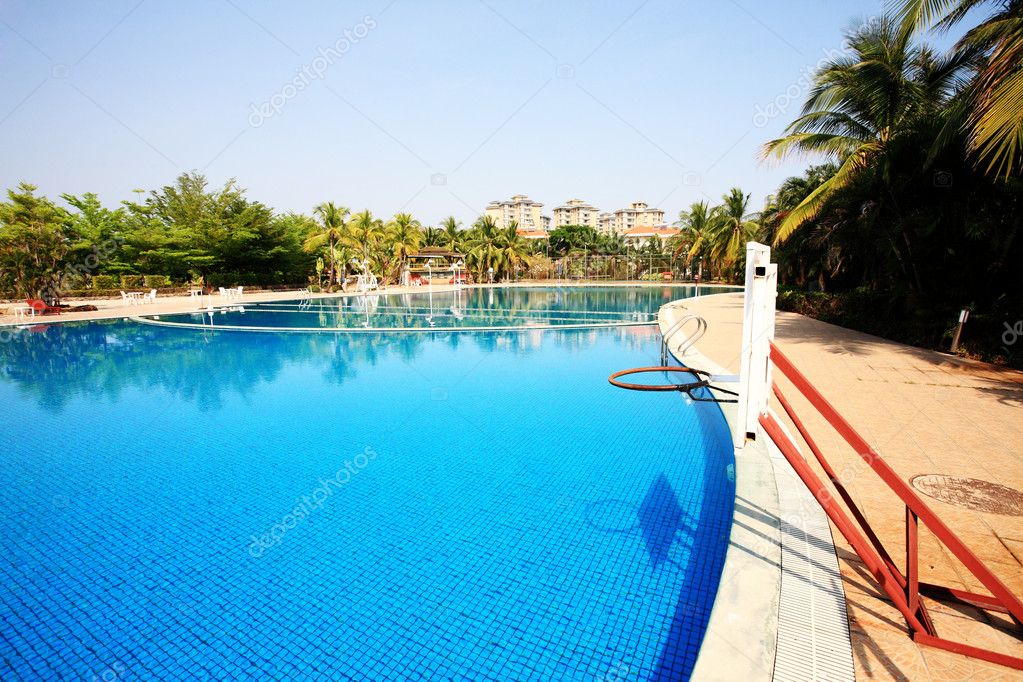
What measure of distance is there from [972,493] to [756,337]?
280cm

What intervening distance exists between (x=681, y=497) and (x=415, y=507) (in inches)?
99.4

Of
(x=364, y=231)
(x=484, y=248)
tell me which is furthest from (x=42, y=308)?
(x=484, y=248)

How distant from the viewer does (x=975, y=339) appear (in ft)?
29.6

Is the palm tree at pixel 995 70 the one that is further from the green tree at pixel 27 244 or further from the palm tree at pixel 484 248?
the palm tree at pixel 484 248

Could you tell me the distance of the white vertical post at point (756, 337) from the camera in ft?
8.50

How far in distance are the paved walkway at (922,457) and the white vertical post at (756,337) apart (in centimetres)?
111

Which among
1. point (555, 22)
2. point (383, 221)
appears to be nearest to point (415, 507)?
point (555, 22)

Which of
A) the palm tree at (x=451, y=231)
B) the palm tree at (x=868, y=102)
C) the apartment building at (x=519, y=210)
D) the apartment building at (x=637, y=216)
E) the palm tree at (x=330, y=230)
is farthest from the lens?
the apartment building at (x=519, y=210)

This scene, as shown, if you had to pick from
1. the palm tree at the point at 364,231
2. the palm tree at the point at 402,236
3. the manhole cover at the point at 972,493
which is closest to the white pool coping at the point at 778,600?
the manhole cover at the point at 972,493

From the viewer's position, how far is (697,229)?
40562mm

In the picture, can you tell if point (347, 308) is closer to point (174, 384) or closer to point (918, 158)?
point (174, 384)

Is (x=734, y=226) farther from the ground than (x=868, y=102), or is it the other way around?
(x=868, y=102)

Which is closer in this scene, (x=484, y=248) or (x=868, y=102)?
(x=868, y=102)

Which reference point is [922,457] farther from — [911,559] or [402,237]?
[402,237]
